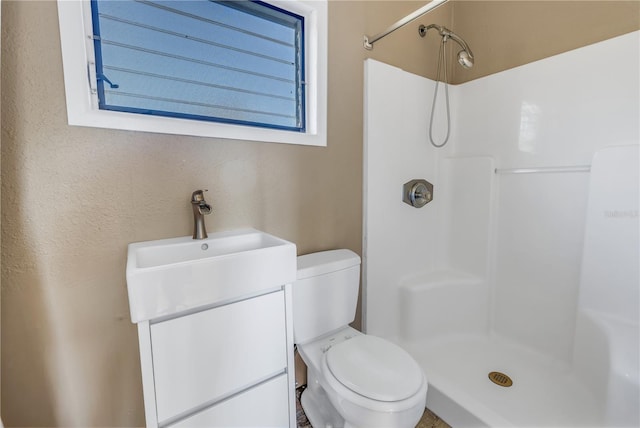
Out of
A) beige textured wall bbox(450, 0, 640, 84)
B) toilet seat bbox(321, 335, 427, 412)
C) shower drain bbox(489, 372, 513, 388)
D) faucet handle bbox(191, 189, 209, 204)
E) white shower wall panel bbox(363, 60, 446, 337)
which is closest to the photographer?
toilet seat bbox(321, 335, 427, 412)

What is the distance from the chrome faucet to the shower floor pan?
4.49 feet

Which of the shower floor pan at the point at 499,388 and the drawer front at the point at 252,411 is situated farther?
the shower floor pan at the point at 499,388

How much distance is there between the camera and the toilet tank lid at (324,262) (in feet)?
4.27

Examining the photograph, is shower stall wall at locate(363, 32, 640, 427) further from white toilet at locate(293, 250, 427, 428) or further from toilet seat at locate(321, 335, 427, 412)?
toilet seat at locate(321, 335, 427, 412)

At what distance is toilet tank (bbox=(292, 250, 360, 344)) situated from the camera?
130 cm

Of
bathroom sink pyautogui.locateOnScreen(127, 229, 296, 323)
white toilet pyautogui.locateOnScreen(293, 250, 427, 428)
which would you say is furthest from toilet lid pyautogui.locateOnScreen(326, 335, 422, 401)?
bathroom sink pyautogui.locateOnScreen(127, 229, 296, 323)

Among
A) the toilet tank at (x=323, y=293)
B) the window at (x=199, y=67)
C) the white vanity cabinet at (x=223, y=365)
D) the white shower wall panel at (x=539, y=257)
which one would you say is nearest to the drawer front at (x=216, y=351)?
the white vanity cabinet at (x=223, y=365)

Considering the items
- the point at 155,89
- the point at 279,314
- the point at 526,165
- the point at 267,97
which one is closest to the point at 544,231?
the point at 526,165

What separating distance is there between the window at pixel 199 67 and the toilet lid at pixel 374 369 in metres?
1.00

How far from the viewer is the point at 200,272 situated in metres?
0.88

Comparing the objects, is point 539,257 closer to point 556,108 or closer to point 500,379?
point 500,379

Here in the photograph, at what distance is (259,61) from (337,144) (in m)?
0.56

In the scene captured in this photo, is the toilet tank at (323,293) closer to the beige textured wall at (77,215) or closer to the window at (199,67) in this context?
the beige textured wall at (77,215)

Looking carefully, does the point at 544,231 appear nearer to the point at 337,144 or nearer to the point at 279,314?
the point at 337,144
